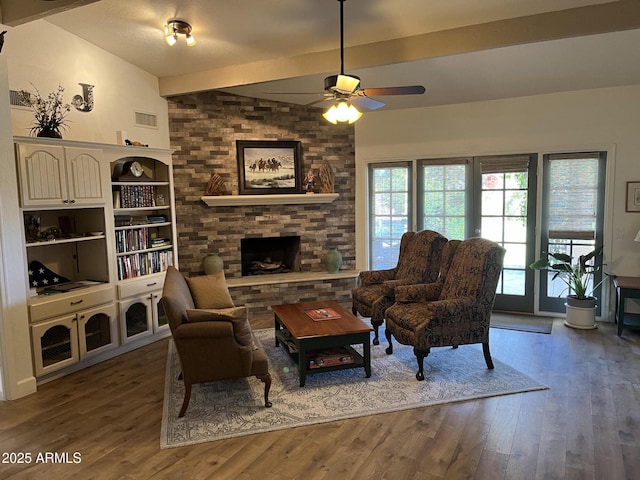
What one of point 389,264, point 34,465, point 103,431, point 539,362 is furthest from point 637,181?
point 34,465

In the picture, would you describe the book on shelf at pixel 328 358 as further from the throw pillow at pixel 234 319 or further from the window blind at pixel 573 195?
the window blind at pixel 573 195

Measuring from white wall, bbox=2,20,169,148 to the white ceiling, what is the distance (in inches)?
5.4

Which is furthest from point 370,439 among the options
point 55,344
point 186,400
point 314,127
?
point 314,127

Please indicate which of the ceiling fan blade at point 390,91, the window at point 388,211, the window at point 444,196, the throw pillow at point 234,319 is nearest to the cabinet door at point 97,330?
the throw pillow at point 234,319

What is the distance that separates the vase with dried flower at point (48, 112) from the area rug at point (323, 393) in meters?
2.35

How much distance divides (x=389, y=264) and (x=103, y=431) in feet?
14.3

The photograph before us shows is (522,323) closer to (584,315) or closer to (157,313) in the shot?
(584,315)

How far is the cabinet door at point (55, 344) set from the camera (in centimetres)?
373

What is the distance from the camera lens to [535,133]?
550cm

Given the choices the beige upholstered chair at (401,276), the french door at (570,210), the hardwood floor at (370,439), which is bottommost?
the hardwood floor at (370,439)

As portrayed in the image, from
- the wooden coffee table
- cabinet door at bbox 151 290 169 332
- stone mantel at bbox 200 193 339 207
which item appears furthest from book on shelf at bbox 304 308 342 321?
stone mantel at bbox 200 193 339 207

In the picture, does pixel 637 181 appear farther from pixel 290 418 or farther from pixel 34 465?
pixel 34 465

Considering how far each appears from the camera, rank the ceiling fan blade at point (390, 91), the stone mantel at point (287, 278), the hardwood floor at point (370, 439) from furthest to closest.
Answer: the stone mantel at point (287, 278) < the ceiling fan blade at point (390, 91) < the hardwood floor at point (370, 439)

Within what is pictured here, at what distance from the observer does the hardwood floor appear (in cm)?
259
